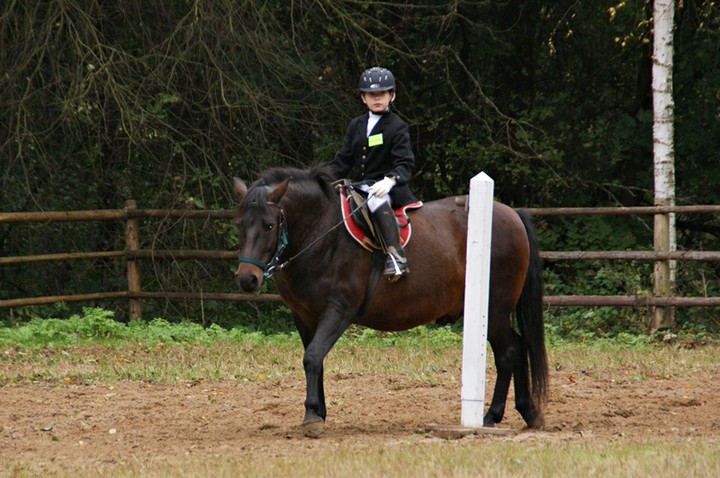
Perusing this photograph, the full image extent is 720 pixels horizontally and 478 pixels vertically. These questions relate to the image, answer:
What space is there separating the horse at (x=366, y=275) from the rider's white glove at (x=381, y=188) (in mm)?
332

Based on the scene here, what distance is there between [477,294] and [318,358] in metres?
1.08

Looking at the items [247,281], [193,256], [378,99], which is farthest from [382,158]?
[193,256]

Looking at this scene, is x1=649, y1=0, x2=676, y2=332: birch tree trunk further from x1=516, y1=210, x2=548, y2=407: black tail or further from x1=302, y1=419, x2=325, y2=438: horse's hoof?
x1=302, y1=419, x2=325, y2=438: horse's hoof

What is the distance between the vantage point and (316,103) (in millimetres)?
16188

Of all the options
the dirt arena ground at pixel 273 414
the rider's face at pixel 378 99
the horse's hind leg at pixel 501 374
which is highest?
the rider's face at pixel 378 99

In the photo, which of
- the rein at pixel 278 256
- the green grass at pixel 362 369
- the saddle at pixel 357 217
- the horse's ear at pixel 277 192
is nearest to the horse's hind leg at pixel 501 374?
the green grass at pixel 362 369

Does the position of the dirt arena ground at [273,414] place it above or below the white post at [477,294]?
below

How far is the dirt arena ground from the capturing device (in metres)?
7.39

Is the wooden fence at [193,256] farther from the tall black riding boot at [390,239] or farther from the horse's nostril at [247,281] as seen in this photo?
the horse's nostril at [247,281]

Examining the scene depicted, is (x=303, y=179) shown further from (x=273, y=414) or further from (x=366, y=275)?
(x=273, y=414)

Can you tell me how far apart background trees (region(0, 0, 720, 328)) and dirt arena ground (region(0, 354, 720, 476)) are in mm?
5309

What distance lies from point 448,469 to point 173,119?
10227 millimetres

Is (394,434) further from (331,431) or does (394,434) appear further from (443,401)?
(443,401)

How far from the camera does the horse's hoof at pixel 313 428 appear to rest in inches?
299
